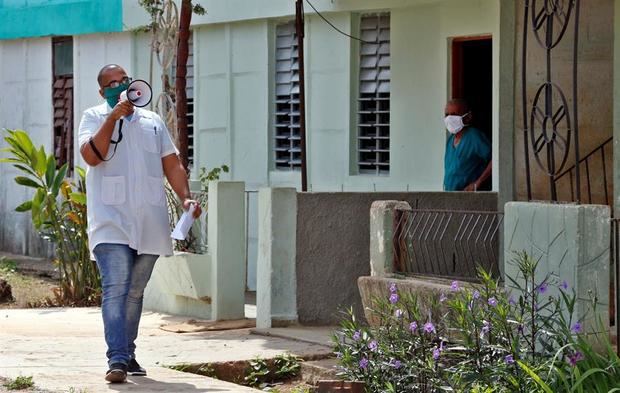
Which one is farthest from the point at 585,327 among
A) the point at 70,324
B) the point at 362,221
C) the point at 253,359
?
the point at 70,324

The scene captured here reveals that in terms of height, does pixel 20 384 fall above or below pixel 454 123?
below

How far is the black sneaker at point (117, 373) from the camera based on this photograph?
27.5ft

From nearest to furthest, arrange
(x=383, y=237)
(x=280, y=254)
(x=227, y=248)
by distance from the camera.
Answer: (x=383, y=237) → (x=280, y=254) → (x=227, y=248)

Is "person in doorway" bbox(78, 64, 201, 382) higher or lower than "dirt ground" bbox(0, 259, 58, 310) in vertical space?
higher

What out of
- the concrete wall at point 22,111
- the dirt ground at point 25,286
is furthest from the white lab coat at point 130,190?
the concrete wall at point 22,111

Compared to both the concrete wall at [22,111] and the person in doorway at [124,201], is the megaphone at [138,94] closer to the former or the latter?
the person in doorway at [124,201]

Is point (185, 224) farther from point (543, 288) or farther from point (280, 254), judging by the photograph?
point (280, 254)

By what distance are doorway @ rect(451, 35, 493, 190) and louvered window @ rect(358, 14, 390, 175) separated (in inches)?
32.6

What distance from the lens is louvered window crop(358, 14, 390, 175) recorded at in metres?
14.0

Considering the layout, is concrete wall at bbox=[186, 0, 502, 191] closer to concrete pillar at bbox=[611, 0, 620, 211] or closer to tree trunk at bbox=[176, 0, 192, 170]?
tree trunk at bbox=[176, 0, 192, 170]

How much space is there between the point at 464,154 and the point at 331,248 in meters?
1.84

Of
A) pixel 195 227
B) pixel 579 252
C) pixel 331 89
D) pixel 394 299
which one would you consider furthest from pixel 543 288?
pixel 331 89

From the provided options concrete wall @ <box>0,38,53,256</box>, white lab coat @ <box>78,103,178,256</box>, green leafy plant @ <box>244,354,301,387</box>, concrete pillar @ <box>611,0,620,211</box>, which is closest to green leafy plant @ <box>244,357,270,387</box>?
green leafy plant @ <box>244,354,301,387</box>

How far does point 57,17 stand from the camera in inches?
727
